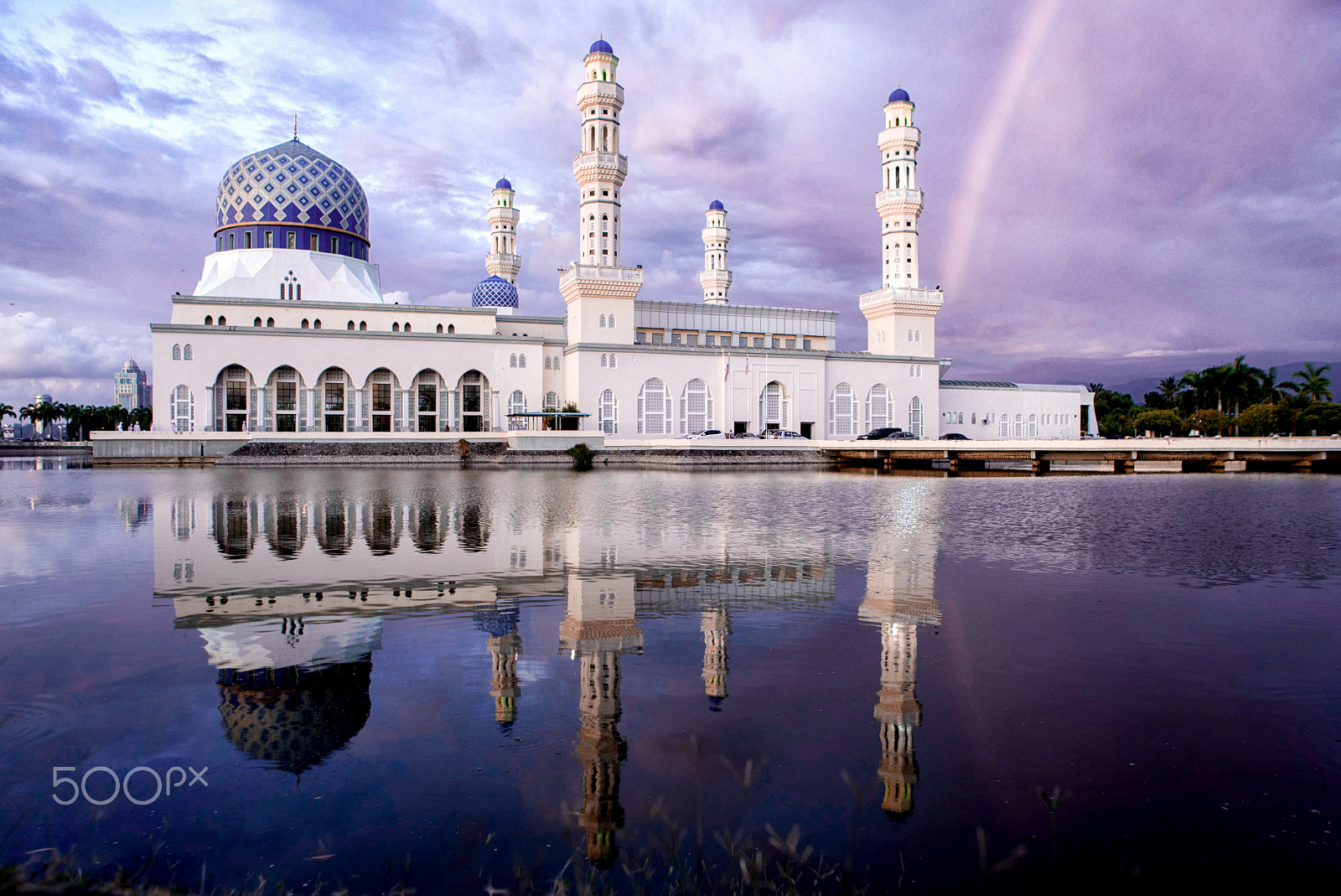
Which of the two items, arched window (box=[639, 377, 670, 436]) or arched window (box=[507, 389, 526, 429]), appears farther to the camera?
arched window (box=[639, 377, 670, 436])

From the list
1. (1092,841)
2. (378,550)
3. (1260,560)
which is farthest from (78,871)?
(1260,560)

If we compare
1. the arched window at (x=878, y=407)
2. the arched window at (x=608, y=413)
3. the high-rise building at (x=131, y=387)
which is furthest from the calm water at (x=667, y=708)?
the high-rise building at (x=131, y=387)

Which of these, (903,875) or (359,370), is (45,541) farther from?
(359,370)

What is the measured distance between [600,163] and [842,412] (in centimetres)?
2215

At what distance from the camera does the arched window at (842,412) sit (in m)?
54.6

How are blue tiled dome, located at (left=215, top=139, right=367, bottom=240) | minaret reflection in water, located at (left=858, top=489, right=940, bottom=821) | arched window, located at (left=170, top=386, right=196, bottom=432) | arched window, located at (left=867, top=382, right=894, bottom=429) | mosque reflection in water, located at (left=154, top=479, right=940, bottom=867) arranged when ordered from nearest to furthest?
1. minaret reflection in water, located at (left=858, top=489, right=940, bottom=821)
2. mosque reflection in water, located at (left=154, top=479, right=940, bottom=867)
3. arched window, located at (left=170, top=386, right=196, bottom=432)
4. blue tiled dome, located at (left=215, top=139, right=367, bottom=240)
5. arched window, located at (left=867, top=382, right=894, bottom=429)

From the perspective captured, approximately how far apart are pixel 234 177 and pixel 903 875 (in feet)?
184

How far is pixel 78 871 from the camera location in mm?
2967

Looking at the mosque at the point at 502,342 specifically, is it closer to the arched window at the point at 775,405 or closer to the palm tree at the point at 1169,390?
the arched window at the point at 775,405

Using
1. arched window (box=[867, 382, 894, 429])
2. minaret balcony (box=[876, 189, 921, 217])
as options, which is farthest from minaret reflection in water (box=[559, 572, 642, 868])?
arched window (box=[867, 382, 894, 429])

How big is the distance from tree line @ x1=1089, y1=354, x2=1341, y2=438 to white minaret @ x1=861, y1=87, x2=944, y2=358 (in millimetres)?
15333

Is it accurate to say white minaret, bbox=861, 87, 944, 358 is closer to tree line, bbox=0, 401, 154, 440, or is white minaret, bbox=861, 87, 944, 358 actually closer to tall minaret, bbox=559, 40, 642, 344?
tall minaret, bbox=559, 40, 642, 344

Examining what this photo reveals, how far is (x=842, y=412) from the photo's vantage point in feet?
180

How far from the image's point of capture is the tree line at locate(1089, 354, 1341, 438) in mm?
53281
